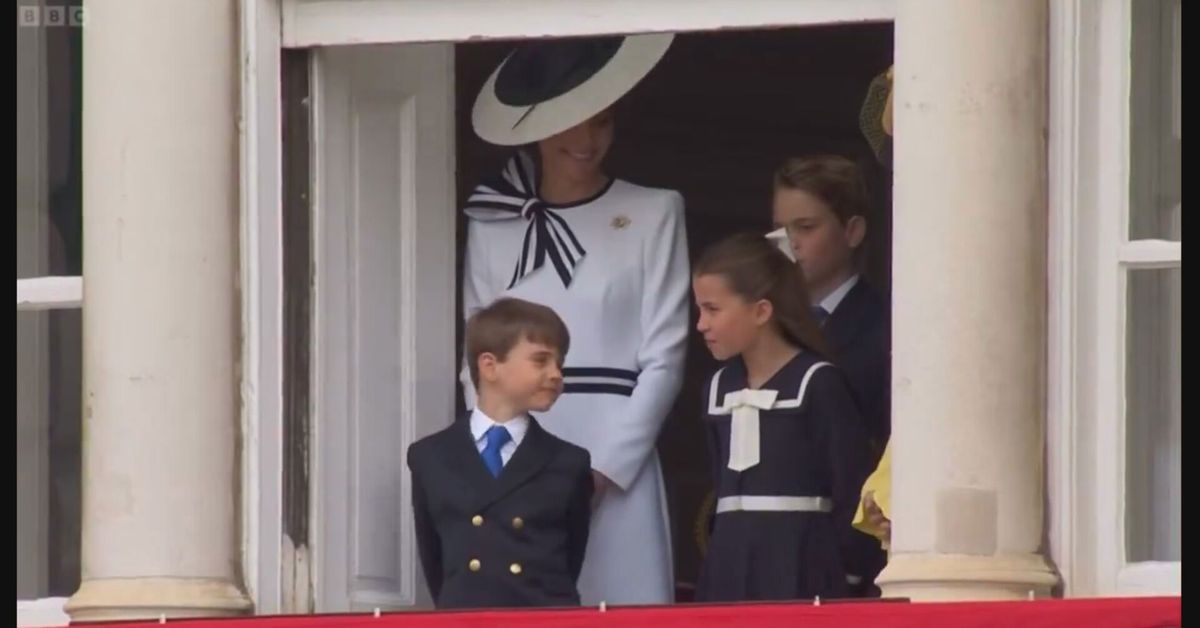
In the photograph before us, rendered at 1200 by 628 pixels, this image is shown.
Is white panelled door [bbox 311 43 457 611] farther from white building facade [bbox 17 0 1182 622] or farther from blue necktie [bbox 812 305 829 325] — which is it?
blue necktie [bbox 812 305 829 325]

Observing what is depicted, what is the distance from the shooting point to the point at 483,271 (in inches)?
341

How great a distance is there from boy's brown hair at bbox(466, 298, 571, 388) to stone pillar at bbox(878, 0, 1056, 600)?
1.01 m

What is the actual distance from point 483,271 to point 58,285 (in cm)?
102

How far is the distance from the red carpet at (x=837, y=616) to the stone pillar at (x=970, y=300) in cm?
34

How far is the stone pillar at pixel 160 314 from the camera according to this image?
7.77 meters

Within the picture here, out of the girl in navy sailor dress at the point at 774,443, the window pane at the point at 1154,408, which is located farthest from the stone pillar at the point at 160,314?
the window pane at the point at 1154,408

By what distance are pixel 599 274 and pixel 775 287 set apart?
56 cm

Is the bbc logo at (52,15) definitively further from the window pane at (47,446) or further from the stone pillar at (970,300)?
the stone pillar at (970,300)

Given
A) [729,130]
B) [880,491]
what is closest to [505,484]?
[880,491]

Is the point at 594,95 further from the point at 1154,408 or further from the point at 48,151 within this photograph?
the point at 1154,408

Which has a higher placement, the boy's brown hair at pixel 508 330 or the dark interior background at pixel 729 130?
the dark interior background at pixel 729 130

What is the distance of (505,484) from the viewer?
814 centimetres

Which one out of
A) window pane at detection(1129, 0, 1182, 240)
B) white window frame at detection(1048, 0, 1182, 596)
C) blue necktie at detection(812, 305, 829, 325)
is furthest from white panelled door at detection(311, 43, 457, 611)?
window pane at detection(1129, 0, 1182, 240)
